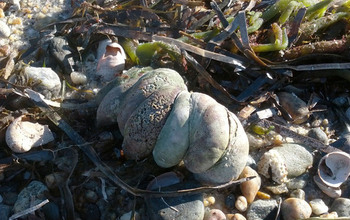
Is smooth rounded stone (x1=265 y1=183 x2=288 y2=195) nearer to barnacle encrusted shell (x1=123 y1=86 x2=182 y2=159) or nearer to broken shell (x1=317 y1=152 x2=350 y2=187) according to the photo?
broken shell (x1=317 y1=152 x2=350 y2=187)

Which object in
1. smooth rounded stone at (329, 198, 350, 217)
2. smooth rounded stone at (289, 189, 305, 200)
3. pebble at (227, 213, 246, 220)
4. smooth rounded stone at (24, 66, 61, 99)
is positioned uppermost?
smooth rounded stone at (24, 66, 61, 99)

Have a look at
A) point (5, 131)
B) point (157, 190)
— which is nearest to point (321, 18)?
point (157, 190)

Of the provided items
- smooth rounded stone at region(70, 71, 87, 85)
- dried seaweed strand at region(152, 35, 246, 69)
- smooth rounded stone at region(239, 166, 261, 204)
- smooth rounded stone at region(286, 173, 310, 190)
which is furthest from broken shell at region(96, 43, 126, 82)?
smooth rounded stone at region(286, 173, 310, 190)

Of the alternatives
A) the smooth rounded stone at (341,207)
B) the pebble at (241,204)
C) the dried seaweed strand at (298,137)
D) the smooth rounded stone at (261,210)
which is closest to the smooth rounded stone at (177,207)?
the pebble at (241,204)

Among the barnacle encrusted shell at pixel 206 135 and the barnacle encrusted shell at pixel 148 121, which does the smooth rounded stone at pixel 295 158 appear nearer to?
the barnacle encrusted shell at pixel 206 135

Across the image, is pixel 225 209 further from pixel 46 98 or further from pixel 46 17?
pixel 46 17

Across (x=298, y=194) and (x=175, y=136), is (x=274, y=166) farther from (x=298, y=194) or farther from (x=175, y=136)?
(x=175, y=136)
